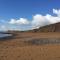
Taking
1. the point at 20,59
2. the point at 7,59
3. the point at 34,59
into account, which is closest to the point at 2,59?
the point at 7,59

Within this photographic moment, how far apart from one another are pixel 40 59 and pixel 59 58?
131cm

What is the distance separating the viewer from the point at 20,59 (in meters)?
11.6

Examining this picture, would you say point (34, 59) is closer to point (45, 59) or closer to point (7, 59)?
point (45, 59)

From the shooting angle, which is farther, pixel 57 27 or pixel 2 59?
pixel 57 27

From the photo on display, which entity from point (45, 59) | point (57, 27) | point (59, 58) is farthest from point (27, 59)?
point (57, 27)

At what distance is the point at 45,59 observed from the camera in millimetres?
11547

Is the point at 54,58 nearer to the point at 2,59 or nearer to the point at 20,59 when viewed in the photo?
the point at 20,59

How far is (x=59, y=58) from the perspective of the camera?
1174 centimetres

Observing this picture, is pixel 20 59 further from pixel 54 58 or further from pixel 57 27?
Answer: pixel 57 27

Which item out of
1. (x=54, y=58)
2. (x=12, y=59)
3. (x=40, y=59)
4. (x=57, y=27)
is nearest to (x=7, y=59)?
(x=12, y=59)

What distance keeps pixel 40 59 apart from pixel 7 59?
223 cm

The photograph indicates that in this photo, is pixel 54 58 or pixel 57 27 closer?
pixel 54 58

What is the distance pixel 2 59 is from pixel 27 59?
5.57 ft

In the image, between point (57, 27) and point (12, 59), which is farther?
point (57, 27)
